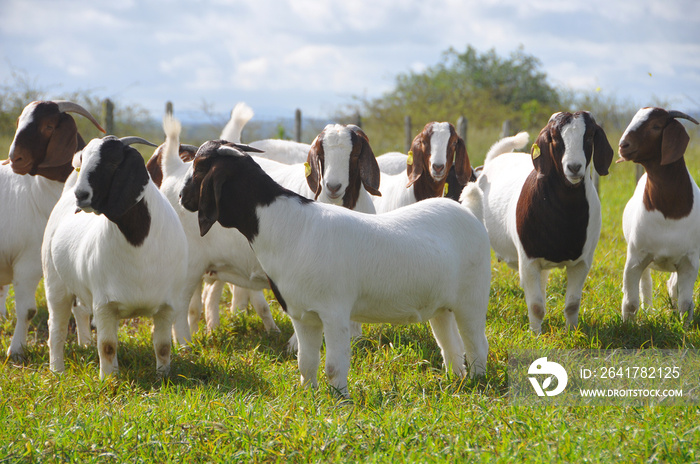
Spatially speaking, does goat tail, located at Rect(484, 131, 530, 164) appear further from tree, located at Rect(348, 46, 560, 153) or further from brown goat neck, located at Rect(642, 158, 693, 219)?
tree, located at Rect(348, 46, 560, 153)

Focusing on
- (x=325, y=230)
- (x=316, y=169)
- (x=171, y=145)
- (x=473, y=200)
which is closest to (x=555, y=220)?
(x=473, y=200)

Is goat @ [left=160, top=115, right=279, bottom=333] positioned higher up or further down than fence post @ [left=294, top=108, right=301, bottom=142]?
further down

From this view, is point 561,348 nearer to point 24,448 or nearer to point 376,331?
point 376,331

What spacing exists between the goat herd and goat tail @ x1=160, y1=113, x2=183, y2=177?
2 centimetres

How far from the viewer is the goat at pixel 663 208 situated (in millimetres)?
5164

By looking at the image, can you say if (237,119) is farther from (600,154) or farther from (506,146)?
(600,154)

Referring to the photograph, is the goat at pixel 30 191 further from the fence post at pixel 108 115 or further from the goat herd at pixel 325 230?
the fence post at pixel 108 115

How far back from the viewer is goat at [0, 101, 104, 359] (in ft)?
17.4

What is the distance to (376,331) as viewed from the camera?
5.24 metres

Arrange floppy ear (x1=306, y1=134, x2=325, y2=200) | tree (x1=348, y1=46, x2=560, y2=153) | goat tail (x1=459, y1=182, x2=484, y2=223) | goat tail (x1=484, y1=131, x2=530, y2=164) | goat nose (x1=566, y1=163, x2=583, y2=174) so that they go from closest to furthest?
goat tail (x1=459, y1=182, x2=484, y2=223) → goat nose (x1=566, y1=163, x2=583, y2=174) → floppy ear (x1=306, y1=134, x2=325, y2=200) → goat tail (x1=484, y1=131, x2=530, y2=164) → tree (x1=348, y1=46, x2=560, y2=153)

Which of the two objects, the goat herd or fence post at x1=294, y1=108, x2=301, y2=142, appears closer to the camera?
the goat herd

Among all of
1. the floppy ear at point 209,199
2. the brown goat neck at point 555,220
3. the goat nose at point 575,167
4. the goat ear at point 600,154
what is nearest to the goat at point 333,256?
the floppy ear at point 209,199

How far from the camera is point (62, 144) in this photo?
5508 mm

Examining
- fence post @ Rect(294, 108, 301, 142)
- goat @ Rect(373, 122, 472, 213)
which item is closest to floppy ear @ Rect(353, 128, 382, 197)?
goat @ Rect(373, 122, 472, 213)
